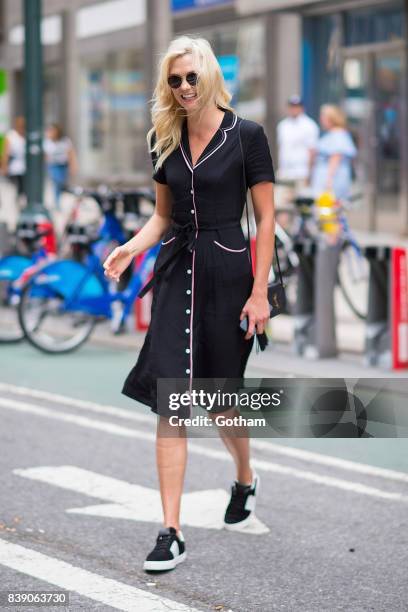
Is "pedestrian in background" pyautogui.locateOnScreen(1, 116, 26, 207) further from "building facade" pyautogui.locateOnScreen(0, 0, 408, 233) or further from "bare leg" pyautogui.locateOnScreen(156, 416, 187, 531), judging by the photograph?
"bare leg" pyautogui.locateOnScreen(156, 416, 187, 531)

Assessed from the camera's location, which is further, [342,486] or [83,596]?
[342,486]

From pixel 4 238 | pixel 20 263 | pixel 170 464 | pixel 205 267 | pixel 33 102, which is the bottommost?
pixel 170 464

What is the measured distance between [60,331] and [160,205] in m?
6.14

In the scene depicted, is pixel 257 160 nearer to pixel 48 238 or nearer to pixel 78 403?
pixel 78 403

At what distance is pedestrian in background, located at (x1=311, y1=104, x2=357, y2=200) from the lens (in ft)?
53.0

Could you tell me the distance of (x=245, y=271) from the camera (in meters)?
5.25

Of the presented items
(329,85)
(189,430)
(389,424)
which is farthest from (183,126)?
(329,85)

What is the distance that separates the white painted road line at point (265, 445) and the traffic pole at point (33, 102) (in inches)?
198

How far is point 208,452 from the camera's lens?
735 cm

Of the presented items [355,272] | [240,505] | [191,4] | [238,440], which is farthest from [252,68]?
[238,440]

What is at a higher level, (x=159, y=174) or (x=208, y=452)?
(x=159, y=174)

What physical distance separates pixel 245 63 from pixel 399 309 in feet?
50.9

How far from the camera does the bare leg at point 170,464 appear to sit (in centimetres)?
517

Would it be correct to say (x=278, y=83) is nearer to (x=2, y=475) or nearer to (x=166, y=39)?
(x=166, y=39)
